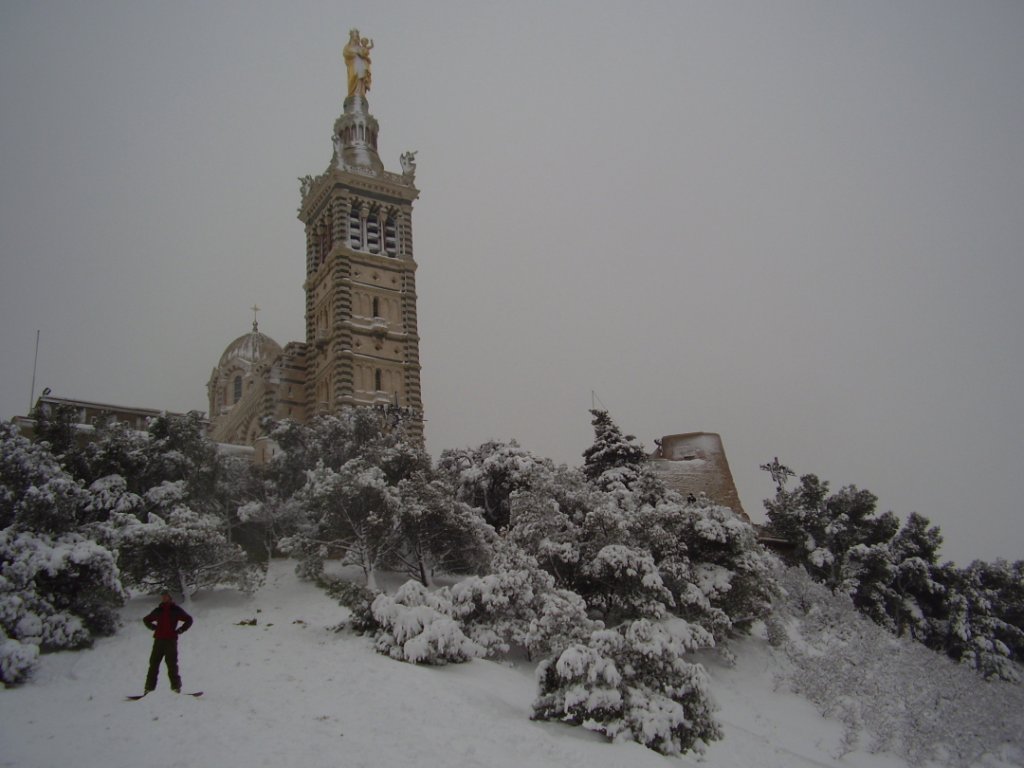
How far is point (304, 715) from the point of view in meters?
12.5

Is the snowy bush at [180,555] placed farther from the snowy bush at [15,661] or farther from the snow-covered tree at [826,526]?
the snow-covered tree at [826,526]

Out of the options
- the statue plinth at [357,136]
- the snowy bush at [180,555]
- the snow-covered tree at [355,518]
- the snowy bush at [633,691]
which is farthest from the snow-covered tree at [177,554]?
the statue plinth at [357,136]

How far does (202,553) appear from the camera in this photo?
20.1 meters

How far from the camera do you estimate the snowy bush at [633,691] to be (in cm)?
1368

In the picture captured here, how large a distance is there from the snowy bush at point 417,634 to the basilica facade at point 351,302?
2181cm

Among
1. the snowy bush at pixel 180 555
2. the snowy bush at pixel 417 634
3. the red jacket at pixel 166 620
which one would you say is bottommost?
the snowy bush at pixel 417 634

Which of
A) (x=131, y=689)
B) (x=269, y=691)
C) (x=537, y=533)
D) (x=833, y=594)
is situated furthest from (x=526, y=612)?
(x=833, y=594)

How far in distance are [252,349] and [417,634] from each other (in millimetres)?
42537

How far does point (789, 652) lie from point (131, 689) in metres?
17.2

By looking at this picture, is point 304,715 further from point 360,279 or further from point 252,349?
point 252,349

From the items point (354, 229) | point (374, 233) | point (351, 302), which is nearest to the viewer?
point (351, 302)

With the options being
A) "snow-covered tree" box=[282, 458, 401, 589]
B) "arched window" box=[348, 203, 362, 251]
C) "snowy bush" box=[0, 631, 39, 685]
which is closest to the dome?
"arched window" box=[348, 203, 362, 251]

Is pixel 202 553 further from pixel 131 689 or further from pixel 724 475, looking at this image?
pixel 724 475

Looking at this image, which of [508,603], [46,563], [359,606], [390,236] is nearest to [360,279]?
[390,236]
